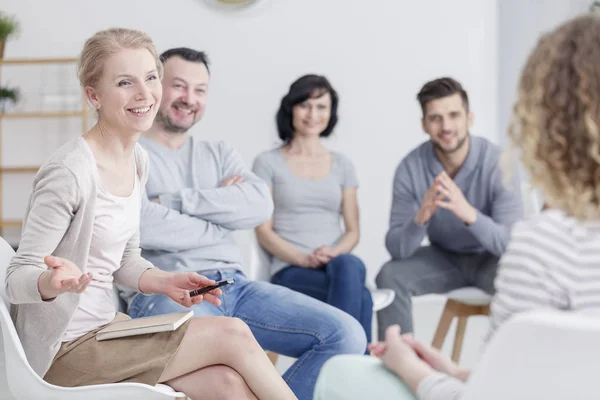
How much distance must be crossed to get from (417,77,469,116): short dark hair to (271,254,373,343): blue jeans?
2.65ft

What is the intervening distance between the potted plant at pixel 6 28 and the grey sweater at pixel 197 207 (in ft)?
10.3

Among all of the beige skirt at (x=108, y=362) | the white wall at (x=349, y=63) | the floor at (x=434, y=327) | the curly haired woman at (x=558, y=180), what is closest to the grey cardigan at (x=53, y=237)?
the beige skirt at (x=108, y=362)

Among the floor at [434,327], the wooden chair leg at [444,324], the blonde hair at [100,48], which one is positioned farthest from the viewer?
the floor at [434,327]

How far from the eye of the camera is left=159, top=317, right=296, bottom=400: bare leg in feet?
5.21

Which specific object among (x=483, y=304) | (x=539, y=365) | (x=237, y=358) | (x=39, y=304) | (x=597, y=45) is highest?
(x=597, y=45)

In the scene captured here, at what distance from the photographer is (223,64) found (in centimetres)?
507

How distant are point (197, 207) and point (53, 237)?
2.55 feet

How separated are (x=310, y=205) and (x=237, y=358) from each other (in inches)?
60.3

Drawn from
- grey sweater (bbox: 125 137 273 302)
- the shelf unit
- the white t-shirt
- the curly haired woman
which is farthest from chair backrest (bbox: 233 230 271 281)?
the shelf unit

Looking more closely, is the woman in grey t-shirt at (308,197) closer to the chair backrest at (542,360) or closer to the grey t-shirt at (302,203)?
the grey t-shirt at (302,203)

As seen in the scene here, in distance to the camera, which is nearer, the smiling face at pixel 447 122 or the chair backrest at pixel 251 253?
the chair backrest at pixel 251 253

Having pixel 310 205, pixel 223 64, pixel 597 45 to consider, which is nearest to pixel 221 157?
pixel 310 205

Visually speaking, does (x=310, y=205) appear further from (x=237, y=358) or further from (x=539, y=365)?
(x=539, y=365)

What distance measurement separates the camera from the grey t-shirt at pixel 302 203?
304cm
